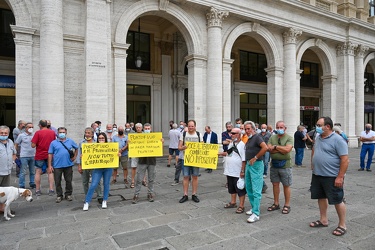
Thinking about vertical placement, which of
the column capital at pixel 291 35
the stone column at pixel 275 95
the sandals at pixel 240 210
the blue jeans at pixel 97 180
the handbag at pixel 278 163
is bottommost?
the sandals at pixel 240 210

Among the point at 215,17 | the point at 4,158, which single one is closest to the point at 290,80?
the point at 215,17

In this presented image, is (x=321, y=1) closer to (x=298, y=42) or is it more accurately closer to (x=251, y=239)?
(x=298, y=42)

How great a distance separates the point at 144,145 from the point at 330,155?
3.89 meters

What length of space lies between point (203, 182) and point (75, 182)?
4.01 metres

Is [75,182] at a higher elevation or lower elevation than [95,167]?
lower

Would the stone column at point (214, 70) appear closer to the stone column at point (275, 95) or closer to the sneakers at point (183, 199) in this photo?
the stone column at point (275, 95)

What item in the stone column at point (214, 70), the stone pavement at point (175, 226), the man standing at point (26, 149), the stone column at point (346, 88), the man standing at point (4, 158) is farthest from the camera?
Answer: the stone column at point (346, 88)

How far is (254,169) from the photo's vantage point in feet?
16.4

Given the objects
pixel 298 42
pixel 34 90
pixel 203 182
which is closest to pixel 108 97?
pixel 34 90

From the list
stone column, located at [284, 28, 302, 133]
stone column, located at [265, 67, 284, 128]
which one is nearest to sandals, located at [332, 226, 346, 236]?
stone column, located at [265, 67, 284, 128]

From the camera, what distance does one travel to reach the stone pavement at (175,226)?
400cm

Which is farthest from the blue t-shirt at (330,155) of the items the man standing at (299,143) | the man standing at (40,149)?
the man standing at (299,143)

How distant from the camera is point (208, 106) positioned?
14.3 meters

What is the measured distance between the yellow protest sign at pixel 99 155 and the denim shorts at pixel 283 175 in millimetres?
3372
